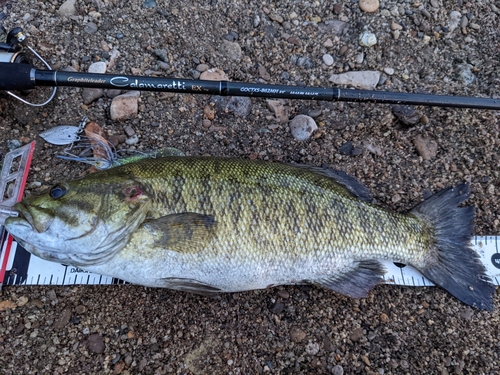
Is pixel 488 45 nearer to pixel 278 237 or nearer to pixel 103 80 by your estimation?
pixel 278 237

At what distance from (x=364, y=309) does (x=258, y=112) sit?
1947mm

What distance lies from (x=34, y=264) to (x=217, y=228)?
5.22ft

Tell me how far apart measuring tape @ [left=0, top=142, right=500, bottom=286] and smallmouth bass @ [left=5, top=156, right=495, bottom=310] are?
236 mm

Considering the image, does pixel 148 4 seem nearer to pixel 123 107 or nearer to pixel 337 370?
pixel 123 107

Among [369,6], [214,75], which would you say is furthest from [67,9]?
[369,6]

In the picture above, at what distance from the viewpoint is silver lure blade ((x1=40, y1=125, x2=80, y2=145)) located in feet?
9.91

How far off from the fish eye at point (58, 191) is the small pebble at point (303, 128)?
192cm

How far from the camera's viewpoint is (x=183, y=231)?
91.2 inches

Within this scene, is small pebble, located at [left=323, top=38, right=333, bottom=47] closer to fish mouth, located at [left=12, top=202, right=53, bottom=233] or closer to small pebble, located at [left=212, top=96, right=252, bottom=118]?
small pebble, located at [left=212, top=96, right=252, bottom=118]

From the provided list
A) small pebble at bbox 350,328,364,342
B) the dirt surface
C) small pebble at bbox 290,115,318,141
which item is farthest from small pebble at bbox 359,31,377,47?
small pebble at bbox 350,328,364,342

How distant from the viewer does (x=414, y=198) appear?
10.2 feet

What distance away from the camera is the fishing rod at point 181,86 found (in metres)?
2.45

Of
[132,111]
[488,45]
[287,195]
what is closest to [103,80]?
[132,111]

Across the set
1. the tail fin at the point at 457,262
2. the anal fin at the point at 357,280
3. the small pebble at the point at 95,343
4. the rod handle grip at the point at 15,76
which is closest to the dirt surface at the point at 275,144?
the small pebble at the point at 95,343
